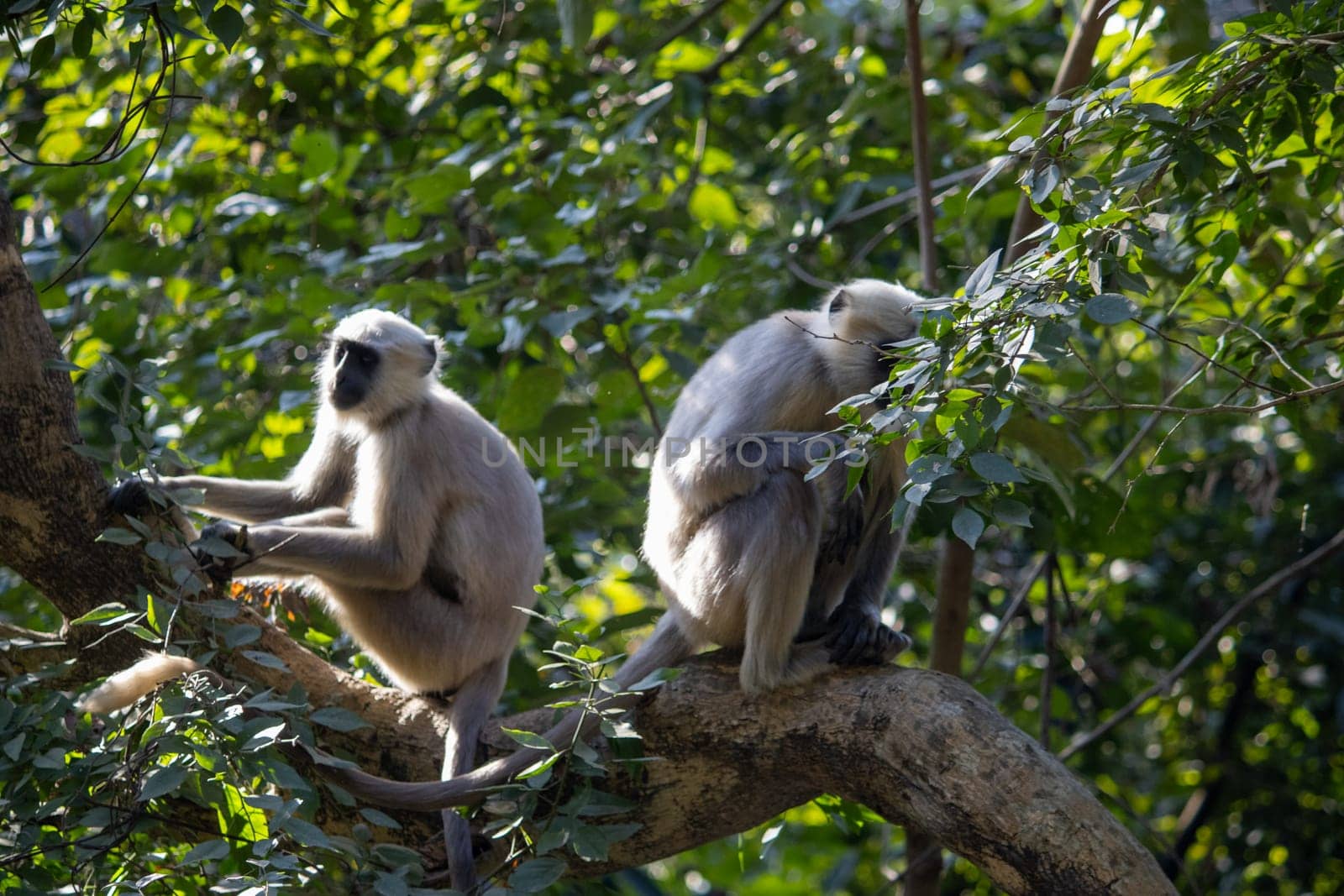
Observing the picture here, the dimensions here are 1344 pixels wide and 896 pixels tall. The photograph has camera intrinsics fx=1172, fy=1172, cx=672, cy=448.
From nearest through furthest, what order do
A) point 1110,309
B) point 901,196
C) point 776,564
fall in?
point 1110,309, point 776,564, point 901,196

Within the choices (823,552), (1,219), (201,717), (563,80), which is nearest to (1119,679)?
(823,552)

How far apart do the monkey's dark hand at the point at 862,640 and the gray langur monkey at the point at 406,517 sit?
100cm

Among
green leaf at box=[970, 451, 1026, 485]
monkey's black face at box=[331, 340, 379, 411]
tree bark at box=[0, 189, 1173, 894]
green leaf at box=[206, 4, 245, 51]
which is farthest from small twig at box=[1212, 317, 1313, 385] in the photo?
monkey's black face at box=[331, 340, 379, 411]

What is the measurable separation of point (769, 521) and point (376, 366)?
1.50 m

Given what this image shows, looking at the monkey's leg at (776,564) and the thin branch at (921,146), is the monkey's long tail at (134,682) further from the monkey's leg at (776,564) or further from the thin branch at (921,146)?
the thin branch at (921,146)

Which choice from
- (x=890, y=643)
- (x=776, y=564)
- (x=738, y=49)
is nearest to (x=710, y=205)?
(x=738, y=49)

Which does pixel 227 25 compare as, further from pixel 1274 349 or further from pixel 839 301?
pixel 1274 349

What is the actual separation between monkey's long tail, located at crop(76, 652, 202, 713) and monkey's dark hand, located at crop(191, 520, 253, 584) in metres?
0.29

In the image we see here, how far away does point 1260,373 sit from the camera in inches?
122

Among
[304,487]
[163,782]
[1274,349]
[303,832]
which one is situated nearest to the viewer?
[163,782]

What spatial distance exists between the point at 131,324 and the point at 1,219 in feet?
5.82

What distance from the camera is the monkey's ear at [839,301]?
147 inches

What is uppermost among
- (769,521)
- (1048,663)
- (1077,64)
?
(1077,64)

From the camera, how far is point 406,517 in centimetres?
374
